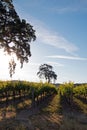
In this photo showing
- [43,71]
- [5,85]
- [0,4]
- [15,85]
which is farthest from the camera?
[43,71]

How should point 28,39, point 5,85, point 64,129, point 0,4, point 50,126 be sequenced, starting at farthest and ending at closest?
1. point 5,85
2. point 28,39
3. point 0,4
4. point 50,126
5. point 64,129

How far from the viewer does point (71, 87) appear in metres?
37.9

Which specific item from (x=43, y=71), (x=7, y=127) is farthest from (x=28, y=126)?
(x=43, y=71)

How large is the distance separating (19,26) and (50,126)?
16.0 meters

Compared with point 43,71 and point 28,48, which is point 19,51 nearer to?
point 28,48

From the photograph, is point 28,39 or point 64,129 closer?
point 64,129

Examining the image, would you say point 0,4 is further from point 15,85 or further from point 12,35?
point 15,85

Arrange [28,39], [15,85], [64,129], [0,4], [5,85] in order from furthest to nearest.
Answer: [15,85] → [5,85] → [28,39] → [0,4] → [64,129]

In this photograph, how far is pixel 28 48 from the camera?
109 feet

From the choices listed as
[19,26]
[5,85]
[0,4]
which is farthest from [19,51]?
[5,85]

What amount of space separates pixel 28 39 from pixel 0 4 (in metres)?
5.06

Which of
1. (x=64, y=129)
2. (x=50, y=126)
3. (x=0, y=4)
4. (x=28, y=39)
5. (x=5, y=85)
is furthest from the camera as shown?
(x=5, y=85)

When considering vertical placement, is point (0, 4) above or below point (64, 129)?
above

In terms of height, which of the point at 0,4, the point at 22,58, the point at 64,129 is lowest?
the point at 64,129
